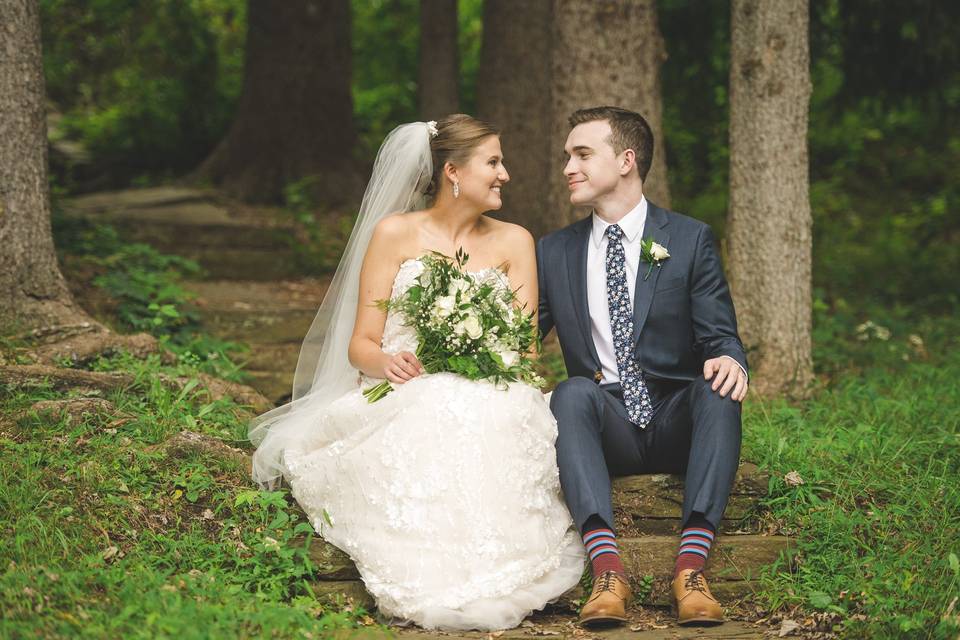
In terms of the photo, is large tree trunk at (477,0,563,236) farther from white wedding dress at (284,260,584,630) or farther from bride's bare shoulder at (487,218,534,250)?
white wedding dress at (284,260,584,630)

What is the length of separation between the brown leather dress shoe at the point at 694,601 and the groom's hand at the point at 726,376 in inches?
28.0

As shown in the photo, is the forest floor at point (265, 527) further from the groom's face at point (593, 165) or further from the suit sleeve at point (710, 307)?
the groom's face at point (593, 165)

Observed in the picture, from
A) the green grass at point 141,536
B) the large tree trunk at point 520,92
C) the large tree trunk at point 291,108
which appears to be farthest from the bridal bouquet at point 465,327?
the large tree trunk at point 291,108

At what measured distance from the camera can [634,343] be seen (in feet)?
13.7

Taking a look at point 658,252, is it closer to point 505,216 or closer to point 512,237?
point 512,237

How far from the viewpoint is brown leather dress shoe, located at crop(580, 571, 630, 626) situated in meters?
3.57

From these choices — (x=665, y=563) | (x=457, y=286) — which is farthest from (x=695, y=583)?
(x=457, y=286)

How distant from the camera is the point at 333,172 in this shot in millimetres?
10914

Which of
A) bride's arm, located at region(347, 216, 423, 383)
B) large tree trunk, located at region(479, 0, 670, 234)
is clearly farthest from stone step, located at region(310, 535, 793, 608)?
large tree trunk, located at region(479, 0, 670, 234)

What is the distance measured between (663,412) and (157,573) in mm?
2107

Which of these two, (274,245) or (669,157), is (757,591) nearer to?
(274,245)

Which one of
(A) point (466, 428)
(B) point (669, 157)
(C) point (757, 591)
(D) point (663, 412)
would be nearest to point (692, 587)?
(C) point (757, 591)

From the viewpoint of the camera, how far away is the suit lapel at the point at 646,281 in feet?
13.7

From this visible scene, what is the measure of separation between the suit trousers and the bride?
4.9 inches
